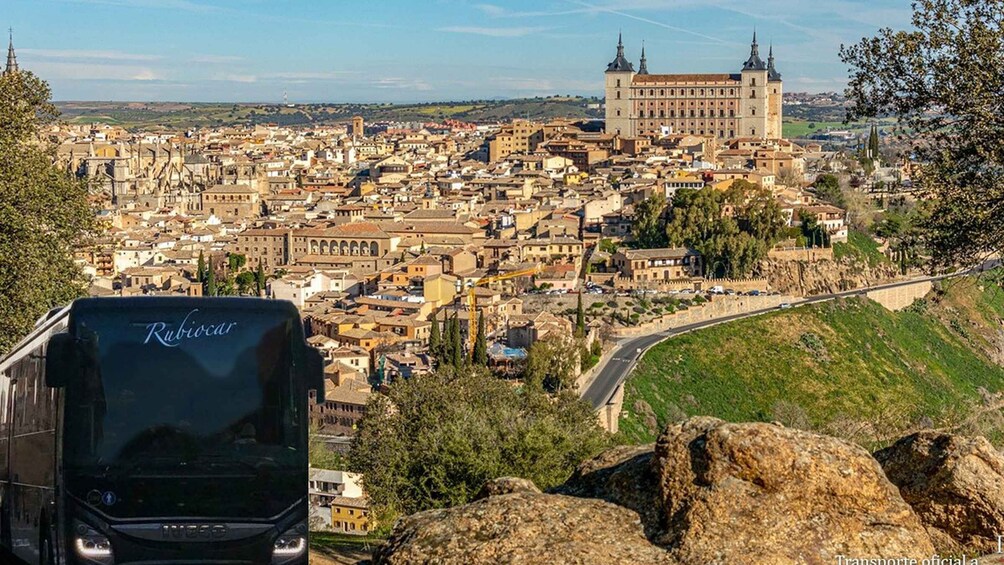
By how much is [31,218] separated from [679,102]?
3940 inches

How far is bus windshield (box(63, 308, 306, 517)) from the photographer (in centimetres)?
678

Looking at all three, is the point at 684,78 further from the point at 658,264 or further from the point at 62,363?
the point at 62,363

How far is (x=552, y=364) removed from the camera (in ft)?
126

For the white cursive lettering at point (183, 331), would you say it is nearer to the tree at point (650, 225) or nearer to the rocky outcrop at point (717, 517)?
the rocky outcrop at point (717, 517)

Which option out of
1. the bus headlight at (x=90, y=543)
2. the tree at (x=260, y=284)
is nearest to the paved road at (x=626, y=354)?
the tree at (x=260, y=284)

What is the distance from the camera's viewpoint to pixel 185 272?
203ft

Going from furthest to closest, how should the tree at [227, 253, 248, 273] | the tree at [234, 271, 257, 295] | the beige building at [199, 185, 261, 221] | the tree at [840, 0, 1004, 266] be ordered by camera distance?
1. the beige building at [199, 185, 261, 221]
2. the tree at [227, 253, 248, 273]
3. the tree at [234, 271, 257, 295]
4. the tree at [840, 0, 1004, 266]

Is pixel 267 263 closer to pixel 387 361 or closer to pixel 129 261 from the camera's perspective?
pixel 129 261

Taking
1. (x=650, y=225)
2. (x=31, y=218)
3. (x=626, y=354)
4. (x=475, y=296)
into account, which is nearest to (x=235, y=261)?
(x=475, y=296)

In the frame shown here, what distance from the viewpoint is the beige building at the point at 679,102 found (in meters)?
112

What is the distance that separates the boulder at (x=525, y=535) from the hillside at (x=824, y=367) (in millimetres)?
29966

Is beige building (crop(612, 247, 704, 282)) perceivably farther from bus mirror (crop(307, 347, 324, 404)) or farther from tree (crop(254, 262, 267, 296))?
bus mirror (crop(307, 347, 324, 404))

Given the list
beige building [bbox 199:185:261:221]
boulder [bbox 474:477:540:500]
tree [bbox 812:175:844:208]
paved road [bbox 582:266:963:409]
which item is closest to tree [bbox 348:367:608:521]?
boulder [bbox 474:477:540:500]

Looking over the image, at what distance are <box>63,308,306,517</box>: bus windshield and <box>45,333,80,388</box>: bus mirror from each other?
5 cm
